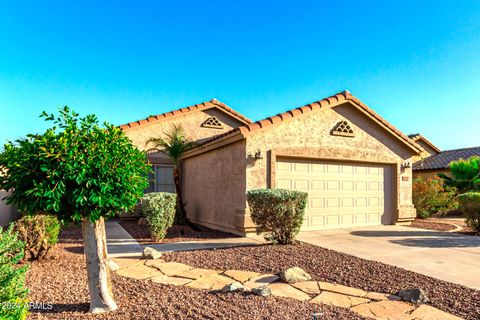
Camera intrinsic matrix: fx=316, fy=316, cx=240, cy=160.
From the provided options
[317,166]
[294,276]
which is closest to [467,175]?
[317,166]

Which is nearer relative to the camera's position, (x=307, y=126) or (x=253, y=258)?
(x=253, y=258)

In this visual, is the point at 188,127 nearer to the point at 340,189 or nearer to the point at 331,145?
the point at 331,145

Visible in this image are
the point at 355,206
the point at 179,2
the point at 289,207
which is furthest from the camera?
the point at 179,2

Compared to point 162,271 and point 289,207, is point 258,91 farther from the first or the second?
point 162,271

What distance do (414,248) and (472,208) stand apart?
13.7 ft

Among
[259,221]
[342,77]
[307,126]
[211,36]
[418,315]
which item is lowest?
[418,315]

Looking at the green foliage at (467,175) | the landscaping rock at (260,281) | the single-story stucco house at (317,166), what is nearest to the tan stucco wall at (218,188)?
the single-story stucco house at (317,166)

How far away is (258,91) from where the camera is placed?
18.4m

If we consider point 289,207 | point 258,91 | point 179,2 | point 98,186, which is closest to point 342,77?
point 258,91

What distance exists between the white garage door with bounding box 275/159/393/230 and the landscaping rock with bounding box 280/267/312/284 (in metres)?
4.87

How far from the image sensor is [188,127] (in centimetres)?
1631

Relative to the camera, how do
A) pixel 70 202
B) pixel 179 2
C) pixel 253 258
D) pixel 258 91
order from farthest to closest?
pixel 258 91 → pixel 179 2 → pixel 253 258 → pixel 70 202

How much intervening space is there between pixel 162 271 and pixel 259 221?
295 cm

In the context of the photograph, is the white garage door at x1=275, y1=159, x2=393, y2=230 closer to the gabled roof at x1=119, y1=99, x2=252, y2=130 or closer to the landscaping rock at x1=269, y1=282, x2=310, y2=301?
the landscaping rock at x1=269, y1=282, x2=310, y2=301
